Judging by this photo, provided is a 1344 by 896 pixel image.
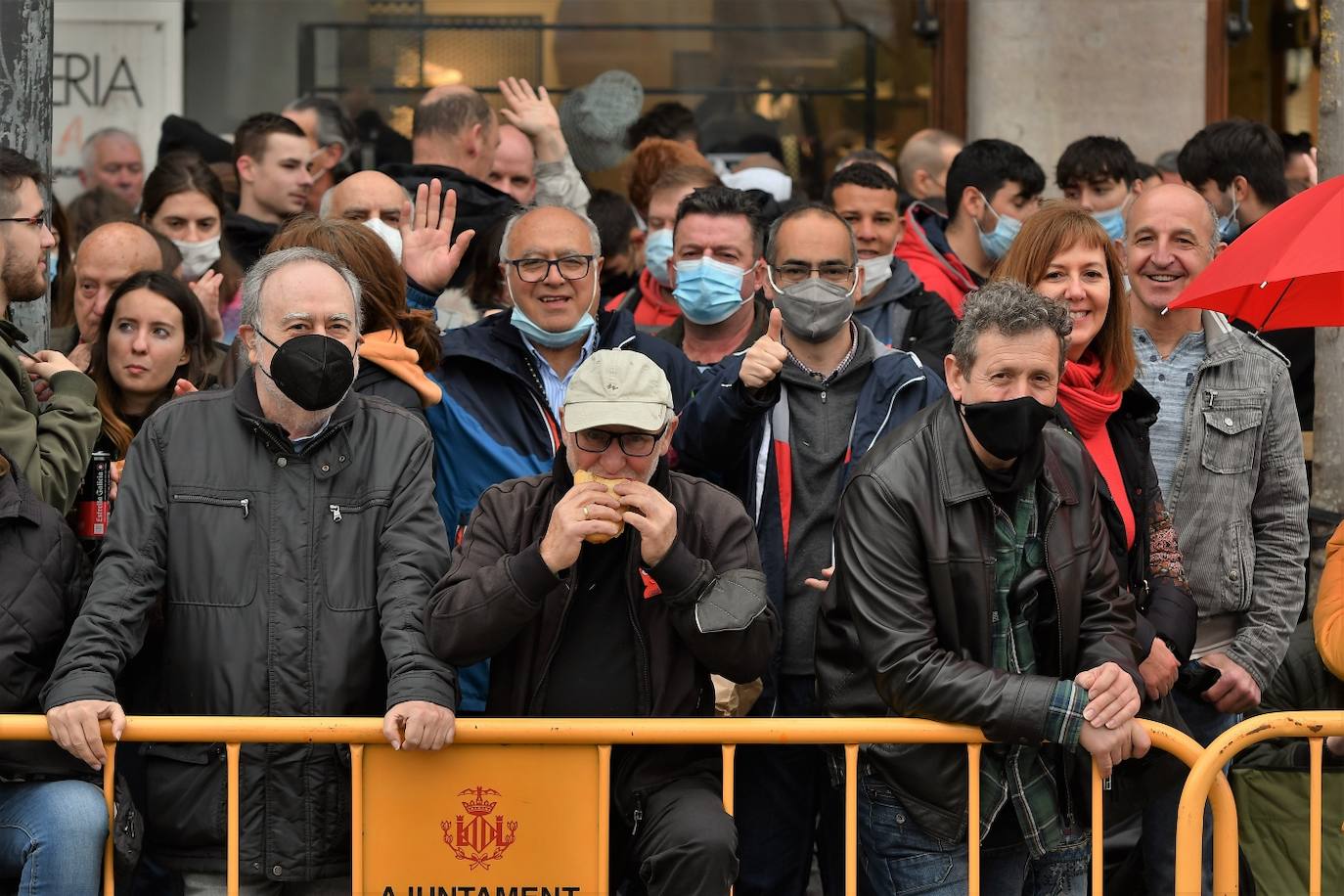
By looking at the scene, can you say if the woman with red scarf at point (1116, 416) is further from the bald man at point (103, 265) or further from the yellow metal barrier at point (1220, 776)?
the bald man at point (103, 265)

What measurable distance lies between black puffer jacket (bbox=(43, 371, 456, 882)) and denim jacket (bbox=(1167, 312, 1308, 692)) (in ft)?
7.95

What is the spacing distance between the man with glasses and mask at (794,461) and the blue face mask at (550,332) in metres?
0.54

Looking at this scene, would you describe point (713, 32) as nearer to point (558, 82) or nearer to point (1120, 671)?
point (558, 82)

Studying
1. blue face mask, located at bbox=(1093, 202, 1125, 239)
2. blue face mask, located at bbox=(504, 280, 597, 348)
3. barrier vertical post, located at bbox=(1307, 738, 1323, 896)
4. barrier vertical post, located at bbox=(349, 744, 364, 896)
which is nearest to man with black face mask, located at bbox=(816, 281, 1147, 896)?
barrier vertical post, located at bbox=(1307, 738, 1323, 896)

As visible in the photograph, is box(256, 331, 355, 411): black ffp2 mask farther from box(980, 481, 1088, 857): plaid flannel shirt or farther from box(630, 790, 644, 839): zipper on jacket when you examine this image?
box(980, 481, 1088, 857): plaid flannel shirt

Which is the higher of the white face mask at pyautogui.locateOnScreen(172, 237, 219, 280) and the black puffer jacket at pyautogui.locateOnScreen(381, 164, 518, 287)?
the black puffer jacket at pyautogui.locateOnScreen(381, 164, 518, 287)

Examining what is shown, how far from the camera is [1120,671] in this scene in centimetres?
429

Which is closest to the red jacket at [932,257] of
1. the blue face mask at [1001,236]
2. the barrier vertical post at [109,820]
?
the blue face mask at [1001,236]

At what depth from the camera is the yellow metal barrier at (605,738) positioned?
4.16 metres

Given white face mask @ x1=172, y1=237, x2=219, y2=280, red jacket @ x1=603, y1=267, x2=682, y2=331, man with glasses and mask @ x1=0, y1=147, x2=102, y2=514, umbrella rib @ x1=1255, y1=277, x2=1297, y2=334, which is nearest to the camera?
man with glasses and mask @ x1=0, y1=147, x2=102, y2=514

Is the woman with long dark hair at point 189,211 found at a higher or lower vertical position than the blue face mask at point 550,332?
higher

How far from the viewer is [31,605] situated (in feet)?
14.6

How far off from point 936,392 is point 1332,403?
178 centimetres

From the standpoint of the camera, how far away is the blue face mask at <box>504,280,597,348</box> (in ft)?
18.3
